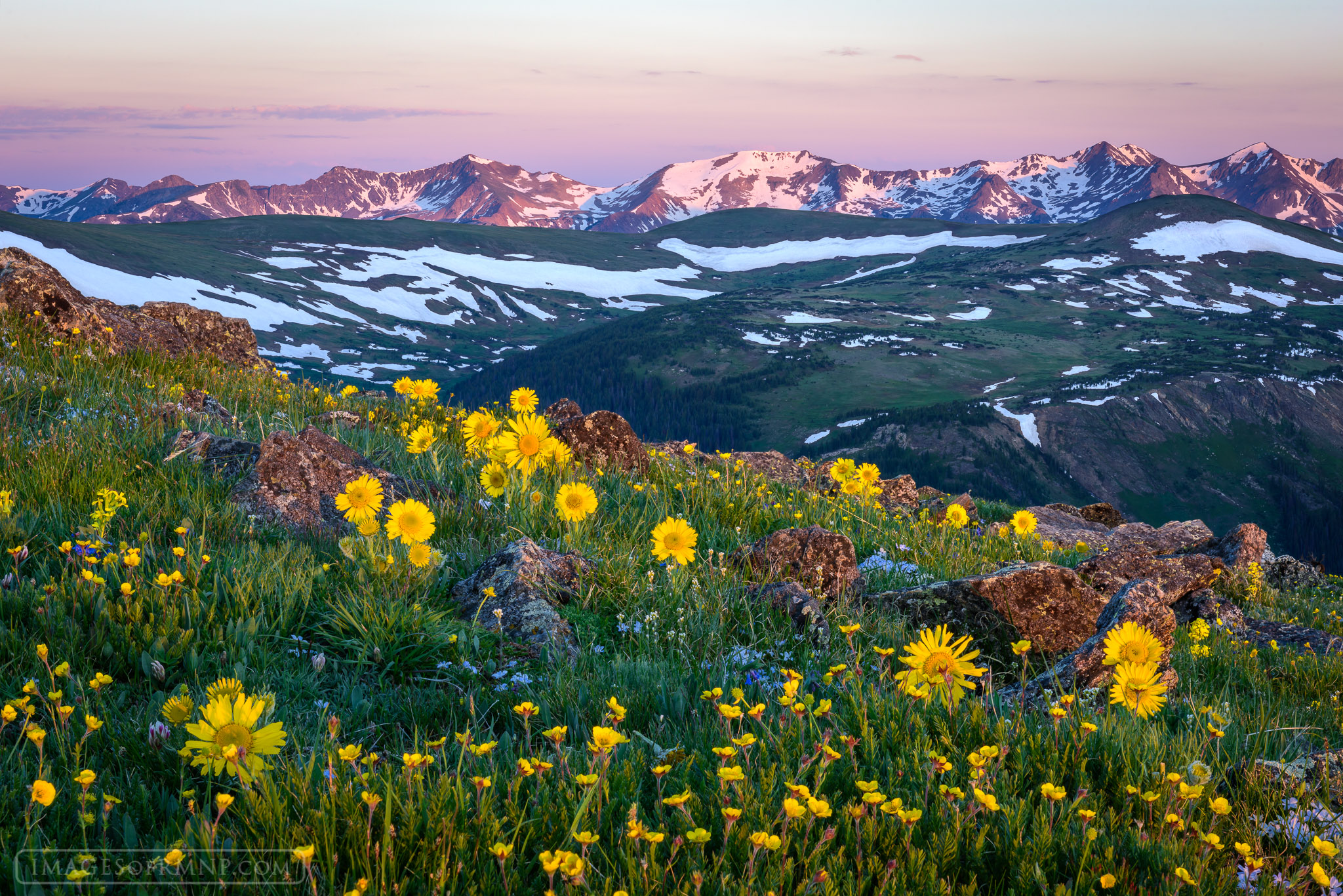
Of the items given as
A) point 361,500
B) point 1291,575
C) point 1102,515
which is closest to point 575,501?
point 361,500

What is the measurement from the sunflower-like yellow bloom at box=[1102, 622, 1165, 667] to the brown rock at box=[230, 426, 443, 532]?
4.96 metres

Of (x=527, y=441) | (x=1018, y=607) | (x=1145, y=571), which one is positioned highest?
(x=527, y=441)

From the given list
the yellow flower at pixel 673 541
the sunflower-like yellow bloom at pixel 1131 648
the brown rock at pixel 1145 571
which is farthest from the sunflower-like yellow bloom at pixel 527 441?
the brown rock at pixel 1145 571

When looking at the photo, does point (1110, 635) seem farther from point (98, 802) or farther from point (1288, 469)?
point (1288, 469)

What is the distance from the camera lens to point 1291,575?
582 inches

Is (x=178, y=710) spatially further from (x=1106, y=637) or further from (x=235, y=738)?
(x=1106, y=637)

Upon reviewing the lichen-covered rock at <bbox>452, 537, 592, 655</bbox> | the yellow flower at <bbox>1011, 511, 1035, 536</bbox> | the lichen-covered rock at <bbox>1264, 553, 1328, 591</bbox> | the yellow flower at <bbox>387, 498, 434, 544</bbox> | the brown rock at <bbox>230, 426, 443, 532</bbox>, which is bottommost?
the lichen-covered rock at <bbox>1264, 553, 1328, 591</bbox>

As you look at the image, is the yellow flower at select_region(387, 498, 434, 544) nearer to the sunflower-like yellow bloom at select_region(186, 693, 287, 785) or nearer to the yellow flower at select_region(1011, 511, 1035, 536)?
the sunflower-like yellow bloom at select_region(186, 693, 287, 785)

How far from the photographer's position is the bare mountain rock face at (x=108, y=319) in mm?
10195

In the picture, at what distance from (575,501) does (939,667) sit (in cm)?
289

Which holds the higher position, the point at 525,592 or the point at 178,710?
the point at 178,710

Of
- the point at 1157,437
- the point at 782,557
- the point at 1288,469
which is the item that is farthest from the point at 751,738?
the point at 1288,469

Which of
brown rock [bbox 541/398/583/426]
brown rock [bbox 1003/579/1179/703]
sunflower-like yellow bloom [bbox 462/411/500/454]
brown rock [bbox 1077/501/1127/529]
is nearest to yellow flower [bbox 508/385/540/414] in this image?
sunflower-like yellow bloom [bbox 462/411/500/454]

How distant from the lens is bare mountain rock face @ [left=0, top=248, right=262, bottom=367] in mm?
10195
